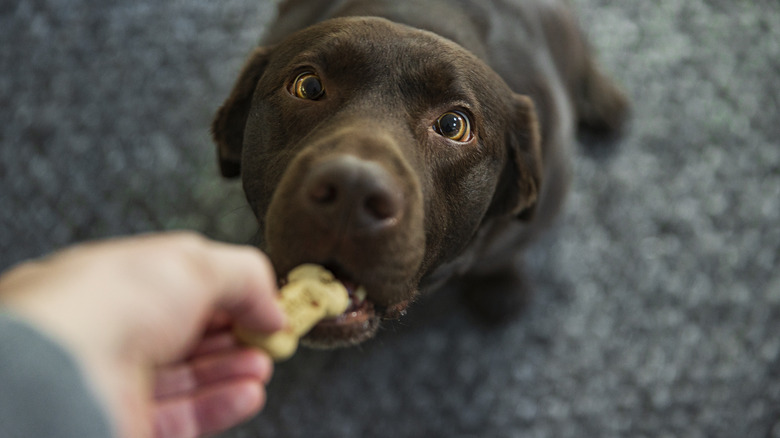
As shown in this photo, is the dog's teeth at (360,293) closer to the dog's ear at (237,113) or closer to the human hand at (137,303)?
the human hand at (137,303)

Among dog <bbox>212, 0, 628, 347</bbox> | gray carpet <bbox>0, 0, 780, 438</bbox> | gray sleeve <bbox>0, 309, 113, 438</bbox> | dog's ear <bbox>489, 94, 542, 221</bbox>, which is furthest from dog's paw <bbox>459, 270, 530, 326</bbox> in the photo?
gray sleeve <bbox>0, 309, 113, 438</bbox>

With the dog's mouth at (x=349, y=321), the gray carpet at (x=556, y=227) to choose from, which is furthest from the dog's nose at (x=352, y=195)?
the gray carpet at (x=556, y=227)

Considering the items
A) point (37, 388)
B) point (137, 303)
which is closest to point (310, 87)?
point (137, 303)

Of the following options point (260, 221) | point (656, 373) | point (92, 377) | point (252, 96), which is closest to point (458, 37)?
point (252, 96)

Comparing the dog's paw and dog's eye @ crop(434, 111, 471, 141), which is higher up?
dog's eye @ crop(434, 111, 471, 141)

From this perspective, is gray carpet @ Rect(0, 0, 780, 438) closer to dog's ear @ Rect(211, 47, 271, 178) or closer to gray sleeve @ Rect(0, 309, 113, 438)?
dog's ear @ Rect(211, 47, 271, 178)

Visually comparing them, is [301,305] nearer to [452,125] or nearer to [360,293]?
[360,293]
